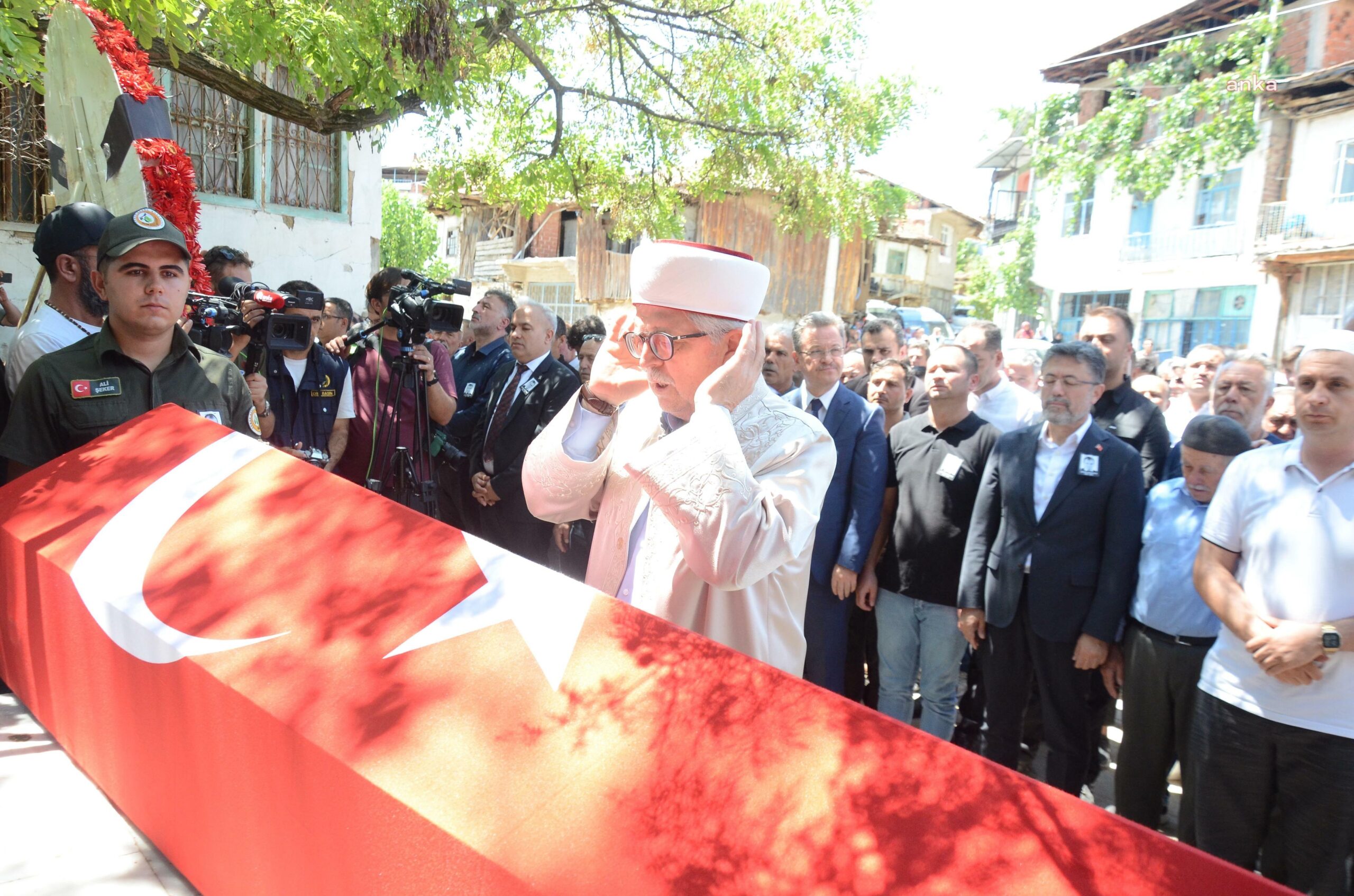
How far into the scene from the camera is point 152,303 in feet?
9.85

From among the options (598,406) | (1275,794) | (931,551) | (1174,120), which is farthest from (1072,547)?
(1174,120)

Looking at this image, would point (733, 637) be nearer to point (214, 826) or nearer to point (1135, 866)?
point (1135, 866)

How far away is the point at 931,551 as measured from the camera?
4.22 m

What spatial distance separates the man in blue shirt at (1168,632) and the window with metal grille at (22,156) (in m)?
8.57

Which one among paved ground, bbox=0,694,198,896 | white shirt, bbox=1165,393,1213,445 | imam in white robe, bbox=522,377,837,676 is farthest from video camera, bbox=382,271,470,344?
white shirt, bbox=1165,393,1213,445

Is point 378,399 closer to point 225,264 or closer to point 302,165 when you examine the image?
point 225,264

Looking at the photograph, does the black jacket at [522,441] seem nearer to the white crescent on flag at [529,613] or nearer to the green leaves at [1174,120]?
the white crescent on flag at [529,613]

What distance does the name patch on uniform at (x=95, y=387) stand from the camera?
294 cm

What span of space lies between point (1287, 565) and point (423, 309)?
376cm

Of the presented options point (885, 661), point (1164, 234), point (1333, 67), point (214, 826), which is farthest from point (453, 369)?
point (1164, 234)

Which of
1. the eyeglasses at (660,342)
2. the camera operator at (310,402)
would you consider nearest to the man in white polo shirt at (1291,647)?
the eyeglasses at (660,342)

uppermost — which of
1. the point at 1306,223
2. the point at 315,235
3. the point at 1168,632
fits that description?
the point at 1306,223

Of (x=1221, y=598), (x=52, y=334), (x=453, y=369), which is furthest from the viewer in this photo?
(x=453, y=369)

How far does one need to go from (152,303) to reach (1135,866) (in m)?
3.09
